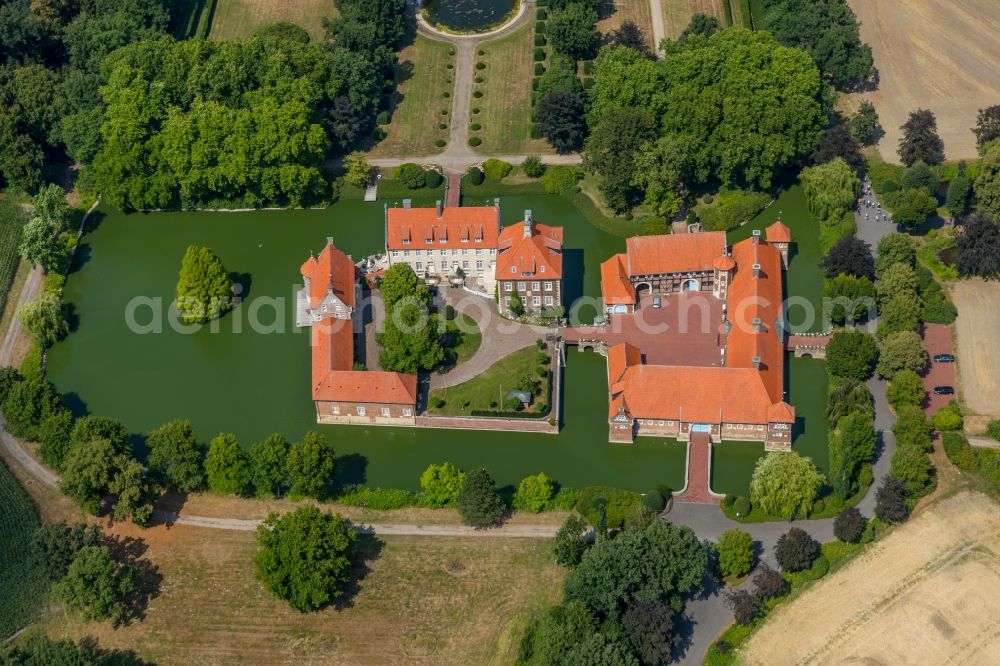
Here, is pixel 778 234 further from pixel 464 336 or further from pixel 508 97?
pixel 508 97

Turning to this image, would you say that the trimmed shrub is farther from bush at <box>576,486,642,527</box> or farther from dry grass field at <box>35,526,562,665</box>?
dry grass field at <box>35,526,562,665</box>

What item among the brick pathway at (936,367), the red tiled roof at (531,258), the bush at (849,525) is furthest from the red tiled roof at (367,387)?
the brick pathway at (936,367)

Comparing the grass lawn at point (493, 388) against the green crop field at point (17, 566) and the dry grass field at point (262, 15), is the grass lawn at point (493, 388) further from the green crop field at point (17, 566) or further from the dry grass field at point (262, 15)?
the dry grass field at point (262, 15)

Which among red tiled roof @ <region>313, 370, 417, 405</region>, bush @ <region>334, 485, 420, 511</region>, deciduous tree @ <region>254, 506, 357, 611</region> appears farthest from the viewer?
red tiled roof @ <region>313, 370, 417, 405</region>

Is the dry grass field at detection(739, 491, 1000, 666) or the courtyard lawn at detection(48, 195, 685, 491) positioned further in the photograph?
the courtyard lawn at detection(48, 195, 685, 491)

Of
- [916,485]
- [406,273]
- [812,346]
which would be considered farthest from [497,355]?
Answer: [916,485]

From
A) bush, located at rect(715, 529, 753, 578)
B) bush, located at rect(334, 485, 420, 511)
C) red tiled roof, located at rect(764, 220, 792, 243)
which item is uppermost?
red tiled roof, located at rect(764, 220, 792, 243)

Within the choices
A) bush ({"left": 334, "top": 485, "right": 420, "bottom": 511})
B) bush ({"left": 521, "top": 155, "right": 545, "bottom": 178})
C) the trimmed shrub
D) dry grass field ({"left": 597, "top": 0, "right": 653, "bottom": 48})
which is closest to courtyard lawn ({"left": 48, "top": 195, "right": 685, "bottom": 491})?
bush ({"left": 334, "top": 485, "right": 420, "bottom": 511})
